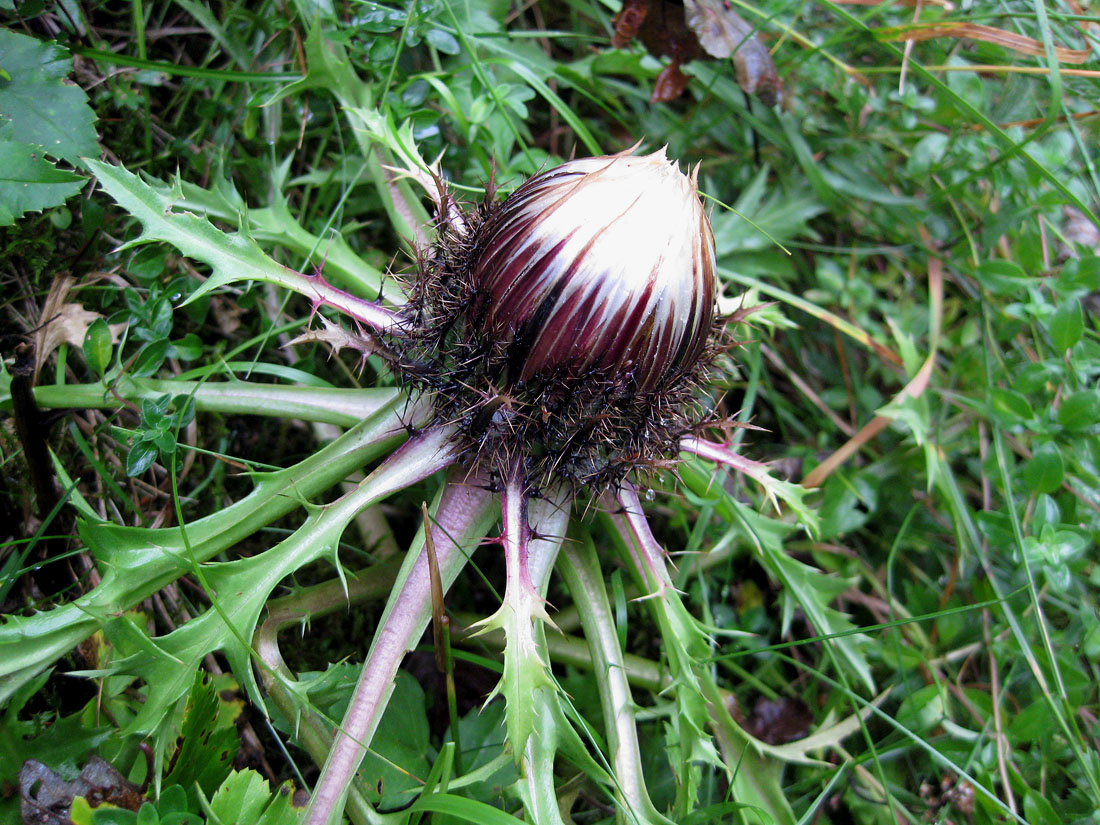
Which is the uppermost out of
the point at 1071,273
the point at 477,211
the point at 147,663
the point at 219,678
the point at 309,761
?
the point at 477,211

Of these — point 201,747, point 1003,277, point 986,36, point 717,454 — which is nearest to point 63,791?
point 201,747

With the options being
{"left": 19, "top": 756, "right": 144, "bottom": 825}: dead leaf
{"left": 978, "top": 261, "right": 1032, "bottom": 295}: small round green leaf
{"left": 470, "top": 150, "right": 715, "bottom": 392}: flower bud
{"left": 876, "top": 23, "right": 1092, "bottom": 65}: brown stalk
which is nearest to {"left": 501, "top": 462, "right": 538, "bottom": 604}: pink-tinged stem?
{"left": 470, "top": 150, "right": 715, "bottom": 392}: flower bud

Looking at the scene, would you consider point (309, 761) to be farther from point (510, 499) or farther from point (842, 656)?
point (842, 656)

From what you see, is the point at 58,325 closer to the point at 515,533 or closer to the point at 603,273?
the point at 515,533

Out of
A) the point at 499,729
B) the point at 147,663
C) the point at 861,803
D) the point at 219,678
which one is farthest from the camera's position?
the point at 861,803

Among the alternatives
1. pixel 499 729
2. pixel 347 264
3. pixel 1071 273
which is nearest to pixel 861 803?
pixel 499 729

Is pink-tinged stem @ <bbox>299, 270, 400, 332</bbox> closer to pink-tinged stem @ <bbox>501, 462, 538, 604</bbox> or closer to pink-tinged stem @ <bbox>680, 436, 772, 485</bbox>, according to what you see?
pink-tinged stem @ <bbox>501, 462, 538, 604</bbox>

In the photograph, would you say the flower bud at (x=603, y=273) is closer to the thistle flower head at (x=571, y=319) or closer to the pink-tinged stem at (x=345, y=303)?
the thistle flower head at (x=571, y=319)

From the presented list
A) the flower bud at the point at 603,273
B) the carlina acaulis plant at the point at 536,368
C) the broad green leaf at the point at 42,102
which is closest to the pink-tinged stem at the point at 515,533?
the carlina acaulis plant at the point at 536,368
